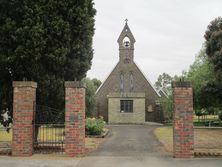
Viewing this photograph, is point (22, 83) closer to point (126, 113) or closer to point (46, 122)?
point (46, 122)

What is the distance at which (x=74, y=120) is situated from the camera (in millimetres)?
12789

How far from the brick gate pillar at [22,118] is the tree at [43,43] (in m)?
1.00

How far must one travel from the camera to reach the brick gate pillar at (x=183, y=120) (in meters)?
12.6

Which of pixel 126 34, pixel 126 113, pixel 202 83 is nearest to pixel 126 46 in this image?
pixel 126 34

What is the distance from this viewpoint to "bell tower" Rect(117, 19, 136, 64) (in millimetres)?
46406

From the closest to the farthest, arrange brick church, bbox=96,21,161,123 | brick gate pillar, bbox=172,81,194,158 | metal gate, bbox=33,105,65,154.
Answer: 1. brick gate pillar, bbox=172,81,194,158
2. metal gate, bbox=33,105,65,154
3. brick church, bbox=96,21,161,123

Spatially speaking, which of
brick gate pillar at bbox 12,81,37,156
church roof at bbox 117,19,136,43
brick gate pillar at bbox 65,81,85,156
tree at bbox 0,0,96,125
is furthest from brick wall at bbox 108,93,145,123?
brick gate pillar at bbox 65,81,85,156

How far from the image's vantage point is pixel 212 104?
34219 mm

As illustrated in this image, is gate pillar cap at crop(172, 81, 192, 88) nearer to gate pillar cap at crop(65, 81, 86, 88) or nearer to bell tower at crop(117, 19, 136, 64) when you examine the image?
gate pillar cap at crop(65, 81, 86, 88)

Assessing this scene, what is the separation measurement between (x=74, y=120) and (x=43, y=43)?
118 inches

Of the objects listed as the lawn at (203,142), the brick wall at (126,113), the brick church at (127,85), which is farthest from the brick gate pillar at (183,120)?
the brick church at (127,85)

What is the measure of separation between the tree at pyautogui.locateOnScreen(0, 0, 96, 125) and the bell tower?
3187 cm

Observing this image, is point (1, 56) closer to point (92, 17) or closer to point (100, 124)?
point (92, 17)

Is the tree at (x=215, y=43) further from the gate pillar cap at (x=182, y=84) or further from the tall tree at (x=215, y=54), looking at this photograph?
the gate pillar cap at (x=182, y=84)
